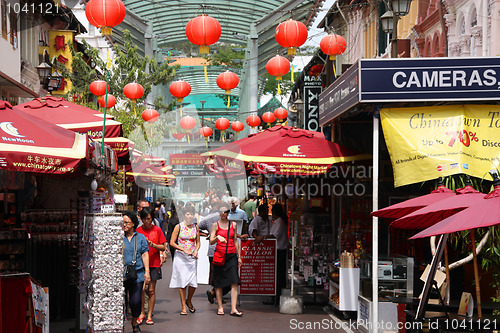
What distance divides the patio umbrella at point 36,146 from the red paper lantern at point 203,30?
651 cm

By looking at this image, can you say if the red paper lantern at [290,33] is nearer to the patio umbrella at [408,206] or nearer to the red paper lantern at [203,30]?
the red paper lantern at [203,30]

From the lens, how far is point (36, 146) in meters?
7.68

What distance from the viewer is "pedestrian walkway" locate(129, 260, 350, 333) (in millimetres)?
11375

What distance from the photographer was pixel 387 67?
10.2 metres

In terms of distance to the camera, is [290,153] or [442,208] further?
[290,153]

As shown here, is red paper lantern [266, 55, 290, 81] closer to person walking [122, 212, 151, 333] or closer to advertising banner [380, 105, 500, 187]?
advertising banner [380, 105, 500, 187]

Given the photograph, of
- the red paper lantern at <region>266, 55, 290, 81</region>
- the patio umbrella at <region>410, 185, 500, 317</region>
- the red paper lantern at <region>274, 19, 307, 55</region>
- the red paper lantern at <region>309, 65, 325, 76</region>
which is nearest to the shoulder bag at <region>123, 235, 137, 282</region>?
the patio umbrella at <region>410, 185, 500, 317</region>

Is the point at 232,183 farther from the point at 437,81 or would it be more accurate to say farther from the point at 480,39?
the point at 437,81

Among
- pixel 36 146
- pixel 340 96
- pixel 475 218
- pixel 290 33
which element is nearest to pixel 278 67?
pixel 290 33

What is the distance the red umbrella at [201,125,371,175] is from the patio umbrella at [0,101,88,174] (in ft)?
17.2

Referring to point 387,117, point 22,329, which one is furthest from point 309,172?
point 22,329

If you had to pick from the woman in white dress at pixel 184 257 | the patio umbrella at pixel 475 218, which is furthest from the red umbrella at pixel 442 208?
the woman in white dress at pixel 184 257

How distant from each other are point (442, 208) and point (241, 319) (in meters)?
6.25

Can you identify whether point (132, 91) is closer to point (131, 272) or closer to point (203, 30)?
point (203, 30)
